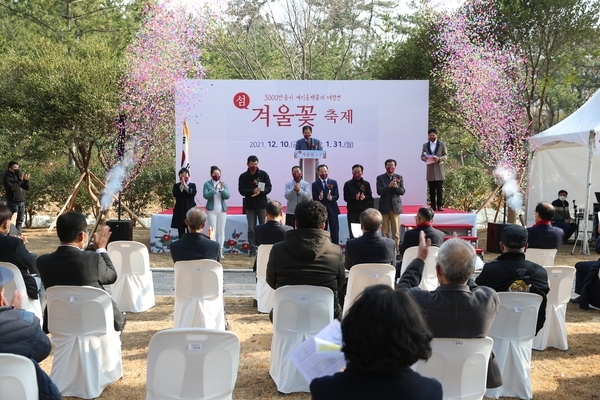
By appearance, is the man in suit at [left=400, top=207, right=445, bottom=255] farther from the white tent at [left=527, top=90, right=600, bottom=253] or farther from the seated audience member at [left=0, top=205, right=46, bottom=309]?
the white tent at [left=527, top=90, right=600, bottom=253]

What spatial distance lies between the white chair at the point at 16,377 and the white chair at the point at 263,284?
376 cm

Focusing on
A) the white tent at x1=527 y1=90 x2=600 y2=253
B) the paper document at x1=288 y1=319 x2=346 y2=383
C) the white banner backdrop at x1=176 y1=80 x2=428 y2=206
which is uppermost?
the white banner backdrop at x1=176 y1=80 x2=428 y2=206

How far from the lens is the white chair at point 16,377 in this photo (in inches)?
106

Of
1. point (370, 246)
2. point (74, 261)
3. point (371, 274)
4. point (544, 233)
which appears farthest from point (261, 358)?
point (544, 233)

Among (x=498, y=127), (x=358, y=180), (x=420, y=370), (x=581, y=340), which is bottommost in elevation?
(x=581, y=340)

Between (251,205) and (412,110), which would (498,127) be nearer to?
(412,110)

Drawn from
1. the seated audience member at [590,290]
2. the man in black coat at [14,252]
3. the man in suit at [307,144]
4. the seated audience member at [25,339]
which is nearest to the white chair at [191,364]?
the seated audience member at [25,339]

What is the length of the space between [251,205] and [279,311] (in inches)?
242

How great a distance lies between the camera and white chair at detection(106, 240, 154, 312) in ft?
22.2

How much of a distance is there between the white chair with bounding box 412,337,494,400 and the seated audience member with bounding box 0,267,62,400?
1696 mm

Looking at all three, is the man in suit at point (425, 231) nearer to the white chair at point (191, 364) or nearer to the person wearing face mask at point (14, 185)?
the white chair at point (191, 364)

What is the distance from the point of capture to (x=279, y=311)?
438cm

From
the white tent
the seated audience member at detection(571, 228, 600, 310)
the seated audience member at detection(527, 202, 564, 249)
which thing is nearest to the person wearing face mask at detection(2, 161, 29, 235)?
the seated audience member at detection(527, 202, 564, 249)

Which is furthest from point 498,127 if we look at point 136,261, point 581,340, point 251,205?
point 136,261
